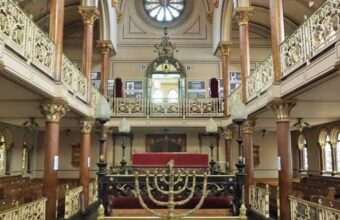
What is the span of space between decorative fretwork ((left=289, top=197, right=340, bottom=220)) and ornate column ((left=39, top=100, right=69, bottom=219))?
6434mm

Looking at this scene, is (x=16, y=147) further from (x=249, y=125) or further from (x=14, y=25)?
(x=14, y=25)

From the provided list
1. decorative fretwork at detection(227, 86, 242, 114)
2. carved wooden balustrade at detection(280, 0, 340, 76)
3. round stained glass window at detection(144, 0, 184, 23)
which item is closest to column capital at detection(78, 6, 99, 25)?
decorative fretwork at detection(227, 86, 242, 114)

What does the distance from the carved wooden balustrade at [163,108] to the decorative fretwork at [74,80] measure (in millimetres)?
5214

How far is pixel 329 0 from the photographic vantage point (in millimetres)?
7129

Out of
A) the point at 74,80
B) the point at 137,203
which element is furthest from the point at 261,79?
the point at 137,203

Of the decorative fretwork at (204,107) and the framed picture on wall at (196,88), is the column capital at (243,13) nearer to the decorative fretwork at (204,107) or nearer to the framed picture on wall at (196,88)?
the decorative fretwork at (204,107)

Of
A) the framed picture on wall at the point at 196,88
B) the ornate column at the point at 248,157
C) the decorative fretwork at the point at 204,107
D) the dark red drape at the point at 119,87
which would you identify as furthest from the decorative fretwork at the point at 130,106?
the ornate column at the point at 248,157

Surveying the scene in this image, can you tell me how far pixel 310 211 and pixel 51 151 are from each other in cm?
690

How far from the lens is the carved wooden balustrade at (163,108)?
19.0 meters

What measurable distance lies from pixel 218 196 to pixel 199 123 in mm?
11579

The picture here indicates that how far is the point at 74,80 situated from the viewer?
12117 mm

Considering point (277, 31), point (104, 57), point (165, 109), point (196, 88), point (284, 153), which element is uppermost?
point (104, 57)

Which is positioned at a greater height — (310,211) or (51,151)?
(51,151)

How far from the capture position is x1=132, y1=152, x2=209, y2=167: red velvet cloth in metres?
9.05
